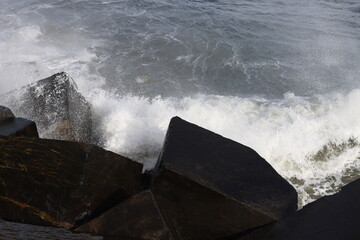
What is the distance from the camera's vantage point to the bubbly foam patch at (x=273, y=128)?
224 inches

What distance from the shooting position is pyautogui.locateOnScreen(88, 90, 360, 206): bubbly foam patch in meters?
5.69

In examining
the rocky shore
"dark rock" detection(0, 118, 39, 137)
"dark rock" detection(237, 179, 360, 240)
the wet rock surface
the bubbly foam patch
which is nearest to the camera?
the wet rock surface

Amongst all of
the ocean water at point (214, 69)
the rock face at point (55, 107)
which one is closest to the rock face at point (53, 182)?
the rock face at point (55, 107)

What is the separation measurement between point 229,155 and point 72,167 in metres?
1.57

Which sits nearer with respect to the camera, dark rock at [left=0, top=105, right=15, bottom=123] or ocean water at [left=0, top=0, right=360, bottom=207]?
dark rock at [left=0, top=105, right=15, bottom=123]

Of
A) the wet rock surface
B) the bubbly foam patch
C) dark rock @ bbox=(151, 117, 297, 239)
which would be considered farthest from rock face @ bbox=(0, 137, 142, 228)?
the bubbly foam patch

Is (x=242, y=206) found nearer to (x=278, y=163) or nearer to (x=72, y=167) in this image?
(x=72, y=167)

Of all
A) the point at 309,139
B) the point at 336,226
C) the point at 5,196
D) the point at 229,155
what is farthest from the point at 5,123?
the point at 309,139

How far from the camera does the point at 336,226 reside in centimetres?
247

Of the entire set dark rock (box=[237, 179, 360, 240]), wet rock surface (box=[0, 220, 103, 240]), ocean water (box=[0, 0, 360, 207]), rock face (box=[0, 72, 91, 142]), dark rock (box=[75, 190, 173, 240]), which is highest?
dark rock (box=[237, 179, 360, 240])

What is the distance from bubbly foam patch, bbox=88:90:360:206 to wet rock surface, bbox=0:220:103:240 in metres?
2.63

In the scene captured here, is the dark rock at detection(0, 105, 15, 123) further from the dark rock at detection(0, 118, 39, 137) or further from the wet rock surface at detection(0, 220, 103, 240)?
the wet rock surface at detection(0, 220, 103, 240)

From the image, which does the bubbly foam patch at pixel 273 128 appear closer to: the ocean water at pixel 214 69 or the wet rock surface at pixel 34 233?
the ocean water at pixel 214 69

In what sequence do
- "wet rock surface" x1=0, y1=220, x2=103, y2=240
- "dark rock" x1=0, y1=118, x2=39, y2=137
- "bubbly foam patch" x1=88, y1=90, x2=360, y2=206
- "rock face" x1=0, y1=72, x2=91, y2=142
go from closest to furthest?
"wet rock surface" x1=0, y1=220, x2=103, y2=240, "dark rock" x1=0, y1=118, x2=39, y2=137, "rock face" x1=0, y1=72, x2=91, y2=142, "bubbly foam patch" x1=88, y1=90, x2=360, y2=206
